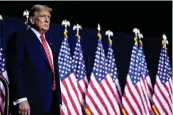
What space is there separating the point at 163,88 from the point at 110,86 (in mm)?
768

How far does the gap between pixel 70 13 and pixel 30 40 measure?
8.67 ft

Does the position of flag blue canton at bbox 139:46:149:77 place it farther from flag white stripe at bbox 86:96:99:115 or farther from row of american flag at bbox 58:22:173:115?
flag white stripe at bbox 86:96:99:115

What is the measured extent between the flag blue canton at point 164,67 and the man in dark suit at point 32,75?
2580 mm

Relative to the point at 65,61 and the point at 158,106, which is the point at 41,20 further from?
the point at 158,106

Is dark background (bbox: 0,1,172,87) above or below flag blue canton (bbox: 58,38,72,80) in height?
above

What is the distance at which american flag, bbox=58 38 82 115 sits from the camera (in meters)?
3.70

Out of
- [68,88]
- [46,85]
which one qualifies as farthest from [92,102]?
[46,85]

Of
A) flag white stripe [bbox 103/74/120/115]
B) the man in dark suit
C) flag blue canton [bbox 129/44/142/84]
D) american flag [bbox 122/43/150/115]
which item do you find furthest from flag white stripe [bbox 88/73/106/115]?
the man in dark suit

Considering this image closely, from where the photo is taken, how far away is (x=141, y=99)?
4164 millimetres

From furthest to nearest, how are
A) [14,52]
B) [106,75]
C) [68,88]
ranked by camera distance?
[106,75] → [68,88] → [14,52]

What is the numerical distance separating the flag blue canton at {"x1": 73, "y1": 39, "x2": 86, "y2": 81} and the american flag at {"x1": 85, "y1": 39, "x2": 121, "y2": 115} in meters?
0.13

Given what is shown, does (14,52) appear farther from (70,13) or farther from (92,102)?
(70,13)

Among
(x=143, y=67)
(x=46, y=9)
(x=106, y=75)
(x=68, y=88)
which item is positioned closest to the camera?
(x=46, y=9)

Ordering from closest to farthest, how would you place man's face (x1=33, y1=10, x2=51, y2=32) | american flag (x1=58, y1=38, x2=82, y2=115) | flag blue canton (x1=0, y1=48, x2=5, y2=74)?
man's face (x1=33, y1=10, x2=51, y2=32) < flag blue canton (x1=0, y1=48, x2=5, y2=74) < american flag (x1=58, y1=38, x2=82, y2=115)
